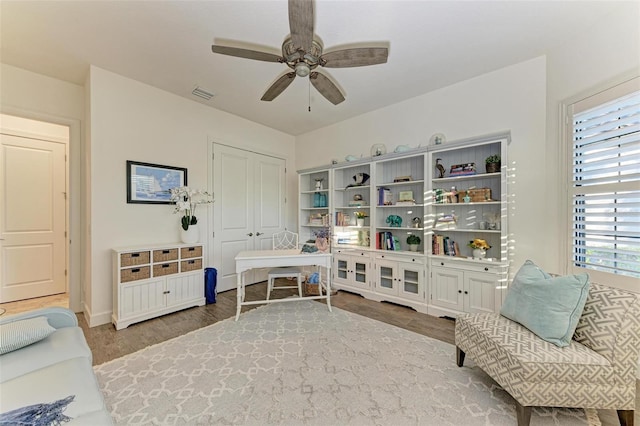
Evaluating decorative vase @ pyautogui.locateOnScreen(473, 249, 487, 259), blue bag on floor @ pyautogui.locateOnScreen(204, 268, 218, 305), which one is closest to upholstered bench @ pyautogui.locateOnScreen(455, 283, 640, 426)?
decorative vase @ pyautogui.locateOnScreen(473, 249, 487, 259)

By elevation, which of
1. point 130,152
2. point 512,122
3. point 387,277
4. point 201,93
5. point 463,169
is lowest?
point 387,277

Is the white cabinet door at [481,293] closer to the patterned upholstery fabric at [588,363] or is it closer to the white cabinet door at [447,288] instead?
the white cabinet door at [447,288]

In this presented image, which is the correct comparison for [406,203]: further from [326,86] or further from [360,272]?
[326,86]

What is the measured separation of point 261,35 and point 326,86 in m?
0.78

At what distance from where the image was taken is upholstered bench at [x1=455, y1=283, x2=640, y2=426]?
4.64 ft

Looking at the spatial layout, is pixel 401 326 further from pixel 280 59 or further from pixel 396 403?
pixel 280 59

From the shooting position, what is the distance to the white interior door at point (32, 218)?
3.51 m

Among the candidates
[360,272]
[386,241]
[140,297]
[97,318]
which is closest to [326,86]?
[386,241]

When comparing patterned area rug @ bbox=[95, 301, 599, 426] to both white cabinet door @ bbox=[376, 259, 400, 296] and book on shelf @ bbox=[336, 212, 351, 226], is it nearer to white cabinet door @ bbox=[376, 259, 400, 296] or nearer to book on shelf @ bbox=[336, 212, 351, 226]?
white cabinet door @ bbox=[376, 259, 400, 296]

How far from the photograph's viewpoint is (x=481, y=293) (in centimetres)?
280

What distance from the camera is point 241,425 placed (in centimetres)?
149

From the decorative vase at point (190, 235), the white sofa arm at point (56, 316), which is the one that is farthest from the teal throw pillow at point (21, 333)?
the decorative vase at point (190, 235)

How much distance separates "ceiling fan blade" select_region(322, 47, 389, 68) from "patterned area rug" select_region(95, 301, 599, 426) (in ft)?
8.01

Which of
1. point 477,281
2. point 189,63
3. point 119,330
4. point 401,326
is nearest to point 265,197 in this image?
point 189,63
